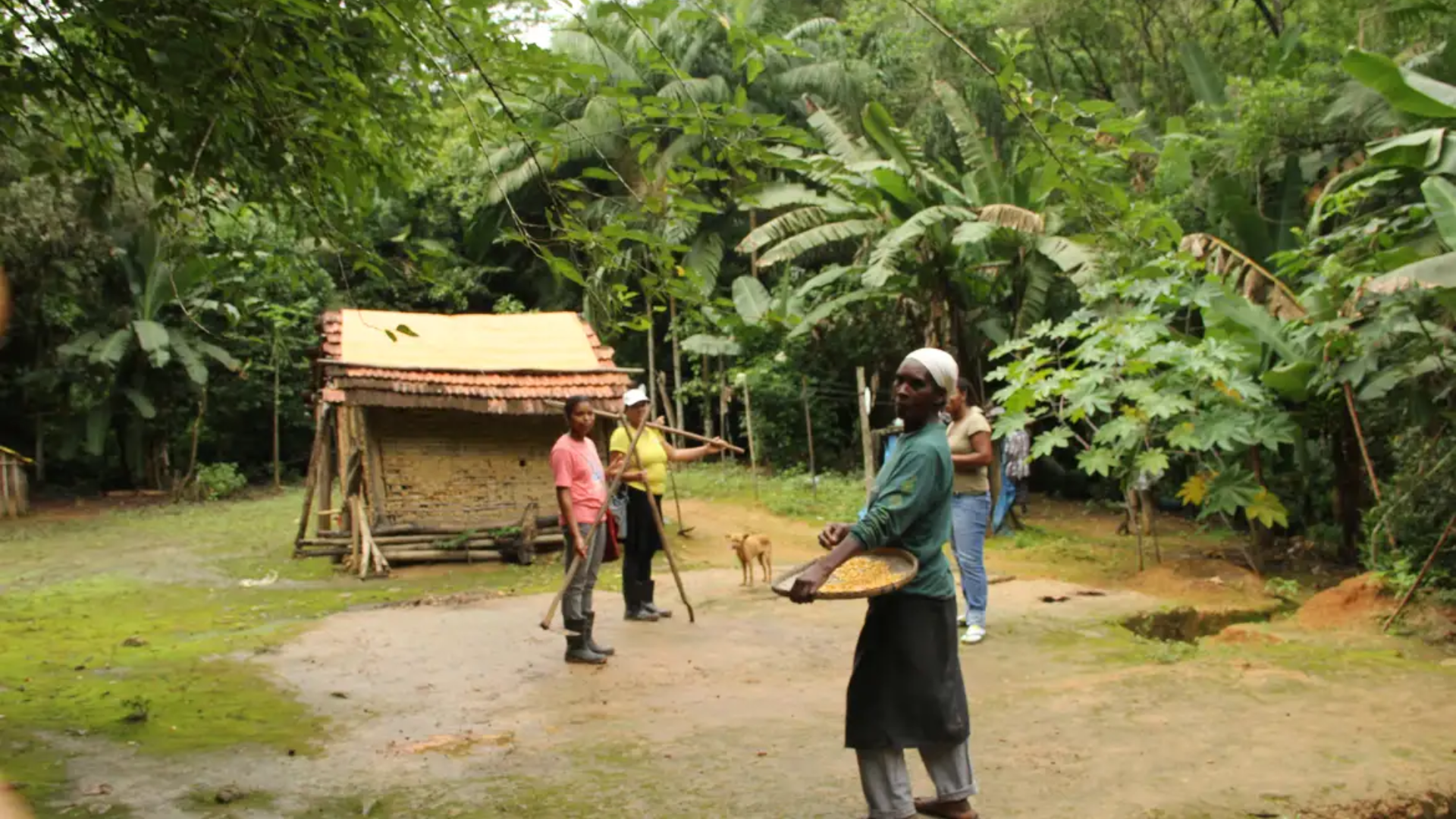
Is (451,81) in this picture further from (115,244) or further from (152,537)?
(115,244)

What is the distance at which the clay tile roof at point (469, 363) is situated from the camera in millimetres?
11930

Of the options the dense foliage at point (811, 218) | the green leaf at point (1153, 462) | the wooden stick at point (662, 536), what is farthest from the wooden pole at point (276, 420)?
the green leaf at point (1153, 462)

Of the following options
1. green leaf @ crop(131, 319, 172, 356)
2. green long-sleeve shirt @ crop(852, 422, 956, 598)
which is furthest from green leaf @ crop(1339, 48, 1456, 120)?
green leaf @ crop(131, 319, 172, 356)

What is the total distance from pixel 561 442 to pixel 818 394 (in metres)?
15.2

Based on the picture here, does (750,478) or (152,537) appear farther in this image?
(750,478)

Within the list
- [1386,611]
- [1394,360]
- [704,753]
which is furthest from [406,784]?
[1394,360]

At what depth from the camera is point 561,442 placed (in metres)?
7.26

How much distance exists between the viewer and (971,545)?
7301 mm

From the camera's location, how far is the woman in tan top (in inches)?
279

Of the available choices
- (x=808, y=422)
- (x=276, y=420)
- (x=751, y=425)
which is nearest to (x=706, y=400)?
(x=751, y=425)

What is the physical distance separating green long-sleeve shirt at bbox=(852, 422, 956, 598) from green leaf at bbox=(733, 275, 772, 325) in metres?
16.4

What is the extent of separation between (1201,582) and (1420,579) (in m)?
2.63

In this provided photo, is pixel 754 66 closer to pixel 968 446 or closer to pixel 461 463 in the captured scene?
pixel 968 446

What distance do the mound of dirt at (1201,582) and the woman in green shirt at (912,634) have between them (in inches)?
241
